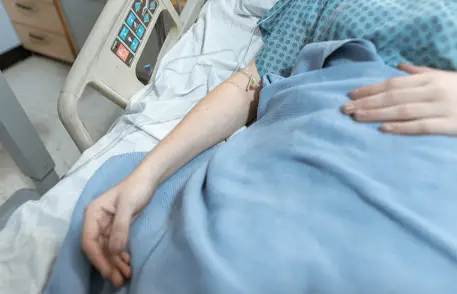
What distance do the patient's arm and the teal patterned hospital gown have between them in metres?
0.11

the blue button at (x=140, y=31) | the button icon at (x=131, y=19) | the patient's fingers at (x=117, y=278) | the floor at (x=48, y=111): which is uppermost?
the button icon at (x=131, y=19)

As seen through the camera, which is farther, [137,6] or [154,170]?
[137,6]

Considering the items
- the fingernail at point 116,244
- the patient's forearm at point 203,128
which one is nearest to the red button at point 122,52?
the patient's forearm at point 203,128

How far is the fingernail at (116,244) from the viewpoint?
1.84 feet

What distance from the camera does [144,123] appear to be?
93cm

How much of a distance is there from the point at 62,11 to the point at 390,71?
1927 millimetres

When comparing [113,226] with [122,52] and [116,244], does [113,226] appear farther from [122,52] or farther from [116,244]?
[122,52]

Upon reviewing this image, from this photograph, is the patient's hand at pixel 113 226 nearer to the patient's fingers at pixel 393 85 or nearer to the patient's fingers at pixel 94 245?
the patient's fingers at pixel 94 245

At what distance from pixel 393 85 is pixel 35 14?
219 cm

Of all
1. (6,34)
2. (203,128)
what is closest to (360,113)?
(203,128)

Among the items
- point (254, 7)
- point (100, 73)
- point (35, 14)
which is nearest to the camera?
point (100, 73)

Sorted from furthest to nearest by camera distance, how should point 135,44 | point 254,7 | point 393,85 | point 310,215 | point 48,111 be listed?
point 48,111 → point 254,7 → point 135,44 → point 393,85 → point 310,215

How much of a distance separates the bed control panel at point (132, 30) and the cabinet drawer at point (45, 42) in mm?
1362

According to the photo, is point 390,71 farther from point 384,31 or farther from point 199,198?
point 199,198
